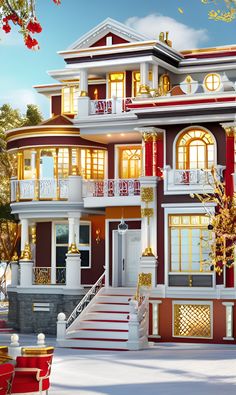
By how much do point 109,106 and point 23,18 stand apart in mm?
25439

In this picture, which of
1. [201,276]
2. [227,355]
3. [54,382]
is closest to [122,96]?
[201,276]

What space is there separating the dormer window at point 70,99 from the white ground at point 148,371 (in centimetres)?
1306

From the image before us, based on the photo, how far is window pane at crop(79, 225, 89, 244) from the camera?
3625cm

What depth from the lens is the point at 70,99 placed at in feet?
124

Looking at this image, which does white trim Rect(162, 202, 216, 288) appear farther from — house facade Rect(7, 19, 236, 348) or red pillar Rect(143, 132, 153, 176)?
red pillar Rect(143, 132, 153, 176)

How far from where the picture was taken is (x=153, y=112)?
3067cm

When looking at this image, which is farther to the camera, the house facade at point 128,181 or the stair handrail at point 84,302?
the stair handrail at point 84,302

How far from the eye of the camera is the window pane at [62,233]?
36094mm

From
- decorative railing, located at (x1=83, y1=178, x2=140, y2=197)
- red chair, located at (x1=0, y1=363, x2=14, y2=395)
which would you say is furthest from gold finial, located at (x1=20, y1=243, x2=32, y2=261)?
red chair, located at (x1=0, y1=363, x2=14, y2=395)

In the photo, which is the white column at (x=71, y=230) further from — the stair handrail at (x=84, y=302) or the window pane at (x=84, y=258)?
the window pane at (x=84, y=258)

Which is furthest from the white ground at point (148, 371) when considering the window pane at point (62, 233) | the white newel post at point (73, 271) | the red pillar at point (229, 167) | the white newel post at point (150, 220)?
the window pane at point (62, 233)

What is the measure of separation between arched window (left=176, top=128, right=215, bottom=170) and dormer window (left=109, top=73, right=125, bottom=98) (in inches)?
204

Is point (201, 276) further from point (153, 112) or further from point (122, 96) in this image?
point (122, 96)

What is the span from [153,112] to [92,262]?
827cm
